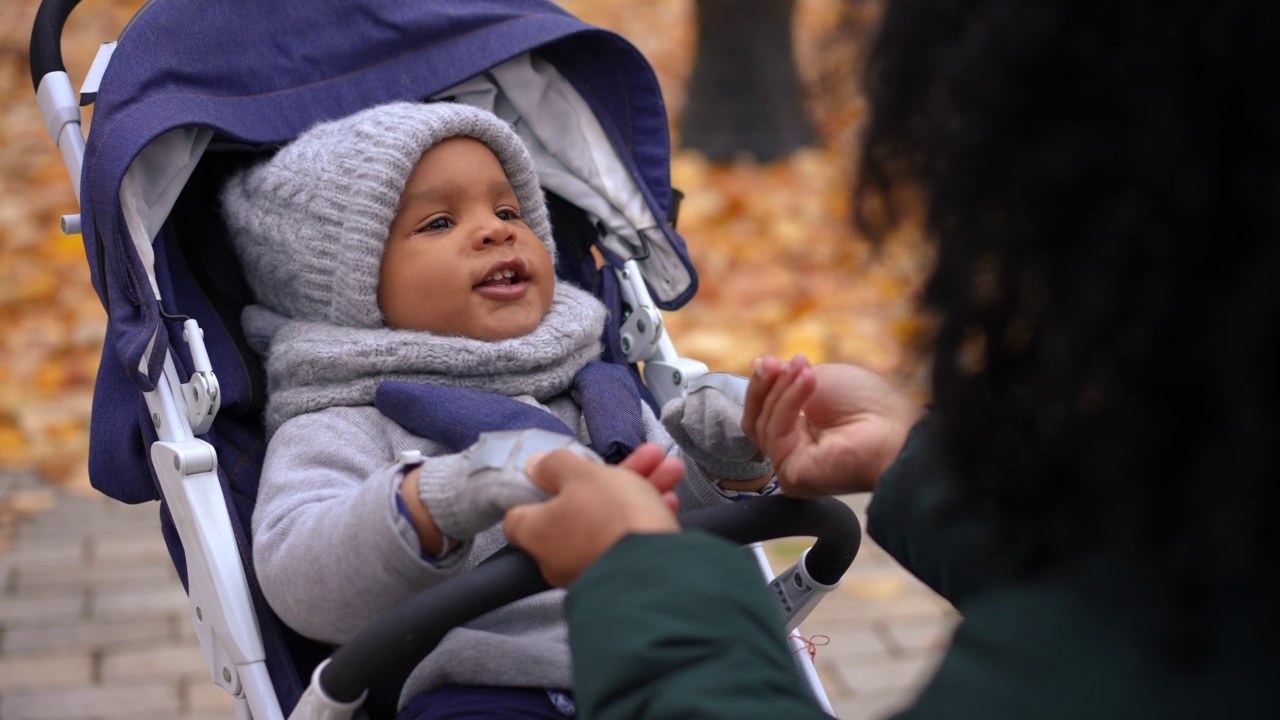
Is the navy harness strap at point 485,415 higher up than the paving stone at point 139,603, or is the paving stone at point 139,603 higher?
the navy harness strap at point 485,415

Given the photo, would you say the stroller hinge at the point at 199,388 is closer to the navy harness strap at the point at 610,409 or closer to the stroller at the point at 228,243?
the stroller at the point at 228,243

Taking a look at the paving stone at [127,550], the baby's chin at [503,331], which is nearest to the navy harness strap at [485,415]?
the baby's chin at [503,331]

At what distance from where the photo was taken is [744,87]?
640 cm

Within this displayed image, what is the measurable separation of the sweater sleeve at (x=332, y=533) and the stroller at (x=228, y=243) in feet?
0.33

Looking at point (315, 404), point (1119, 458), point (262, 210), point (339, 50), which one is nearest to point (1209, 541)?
point (1119, 458)

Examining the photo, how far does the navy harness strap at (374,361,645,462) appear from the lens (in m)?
1.92

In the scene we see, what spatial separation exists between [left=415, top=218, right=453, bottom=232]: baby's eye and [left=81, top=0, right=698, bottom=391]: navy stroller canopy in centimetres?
30

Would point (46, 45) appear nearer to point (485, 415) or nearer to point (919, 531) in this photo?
point (485, 415)

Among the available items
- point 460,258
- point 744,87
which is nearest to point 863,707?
point 460,258

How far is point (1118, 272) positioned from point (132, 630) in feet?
10.2

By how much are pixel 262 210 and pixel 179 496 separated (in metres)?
0.56

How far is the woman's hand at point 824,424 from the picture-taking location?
5.47 ft

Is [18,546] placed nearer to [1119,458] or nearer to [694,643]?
[694,643]

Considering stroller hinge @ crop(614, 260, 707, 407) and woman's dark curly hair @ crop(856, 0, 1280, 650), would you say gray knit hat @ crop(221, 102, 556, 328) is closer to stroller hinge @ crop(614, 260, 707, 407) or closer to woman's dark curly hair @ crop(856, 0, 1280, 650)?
stroller hinge @ crop(614, 260, 707, 407)
